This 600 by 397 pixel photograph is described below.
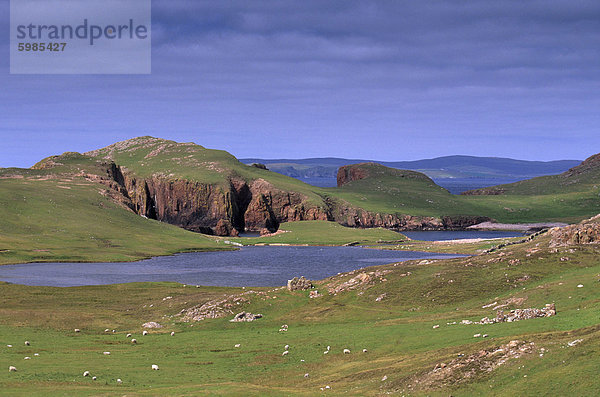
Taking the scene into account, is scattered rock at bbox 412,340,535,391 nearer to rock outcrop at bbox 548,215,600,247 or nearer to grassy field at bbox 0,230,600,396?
grassy field at bbox 0,230,600,396

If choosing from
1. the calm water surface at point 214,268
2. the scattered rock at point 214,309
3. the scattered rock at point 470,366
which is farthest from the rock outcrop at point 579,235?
the calm water surface at point 214,268

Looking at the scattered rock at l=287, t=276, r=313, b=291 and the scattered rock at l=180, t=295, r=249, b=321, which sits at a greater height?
the scattered rock at l=287, t=276, r=313, b=291

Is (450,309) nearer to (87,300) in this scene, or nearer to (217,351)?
(217,351)

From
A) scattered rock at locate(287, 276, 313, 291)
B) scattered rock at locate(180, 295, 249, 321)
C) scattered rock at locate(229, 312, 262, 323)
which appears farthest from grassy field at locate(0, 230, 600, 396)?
scattered rock at locate(287, 276, 313, 291)

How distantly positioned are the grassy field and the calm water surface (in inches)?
1101

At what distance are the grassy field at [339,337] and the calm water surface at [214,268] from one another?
28.0 meters

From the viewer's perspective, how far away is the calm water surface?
12769 centimetres

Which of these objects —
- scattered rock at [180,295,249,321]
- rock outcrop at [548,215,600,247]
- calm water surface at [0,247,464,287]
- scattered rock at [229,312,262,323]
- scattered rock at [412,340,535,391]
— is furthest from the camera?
calm water surface at [0,247,464,287]

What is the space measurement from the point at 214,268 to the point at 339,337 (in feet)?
333

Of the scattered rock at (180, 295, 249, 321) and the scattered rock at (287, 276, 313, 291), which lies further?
the scattered rock at (287, 276, 313, 291)

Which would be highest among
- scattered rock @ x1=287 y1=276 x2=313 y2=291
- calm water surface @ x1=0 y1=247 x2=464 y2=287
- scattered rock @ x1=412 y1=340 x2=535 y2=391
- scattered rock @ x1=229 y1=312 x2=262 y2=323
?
scattered rock @ x1=412 y1=340 x2=535 y2=391

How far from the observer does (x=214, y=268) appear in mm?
156500

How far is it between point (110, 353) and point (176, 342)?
8.46 m

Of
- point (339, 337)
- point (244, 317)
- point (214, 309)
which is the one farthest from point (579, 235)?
point (214, 309)
